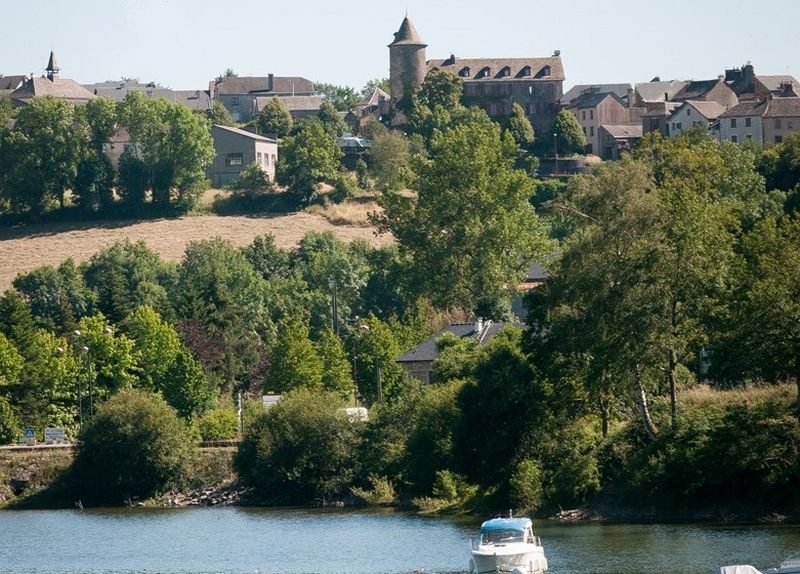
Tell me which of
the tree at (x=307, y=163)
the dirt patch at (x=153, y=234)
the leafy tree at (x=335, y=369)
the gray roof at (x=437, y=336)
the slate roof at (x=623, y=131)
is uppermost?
the slate roof at (x=623, y=131)

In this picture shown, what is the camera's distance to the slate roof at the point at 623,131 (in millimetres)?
178050

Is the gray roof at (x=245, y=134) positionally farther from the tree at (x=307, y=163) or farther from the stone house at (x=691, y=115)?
the stone house at (x=691, y=115)

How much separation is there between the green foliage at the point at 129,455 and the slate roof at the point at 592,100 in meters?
108

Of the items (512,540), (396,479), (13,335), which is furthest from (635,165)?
(13,335)

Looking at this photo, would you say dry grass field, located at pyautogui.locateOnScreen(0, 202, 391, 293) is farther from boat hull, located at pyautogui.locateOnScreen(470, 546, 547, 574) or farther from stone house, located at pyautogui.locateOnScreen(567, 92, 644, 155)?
boat hull, located at pyautogui.locateOnScreen(470, 546, 547, 574)

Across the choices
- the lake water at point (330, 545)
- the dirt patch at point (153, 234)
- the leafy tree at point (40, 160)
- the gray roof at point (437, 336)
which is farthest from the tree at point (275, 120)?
the lake water at point (330, 545)

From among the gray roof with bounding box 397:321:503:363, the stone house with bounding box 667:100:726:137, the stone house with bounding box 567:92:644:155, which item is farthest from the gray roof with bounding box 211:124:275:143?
the gray roof with bounding box 397:321:503:363

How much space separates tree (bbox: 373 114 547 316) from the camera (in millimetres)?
109812

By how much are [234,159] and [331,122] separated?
57.8 feet

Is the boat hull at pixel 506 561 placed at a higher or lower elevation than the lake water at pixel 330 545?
higher

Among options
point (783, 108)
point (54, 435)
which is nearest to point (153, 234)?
point (783, 108)

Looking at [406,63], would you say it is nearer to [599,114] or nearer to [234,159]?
A: [599,114]

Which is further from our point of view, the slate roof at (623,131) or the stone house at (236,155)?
the slate roof at (623,131)

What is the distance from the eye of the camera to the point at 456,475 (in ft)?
231
